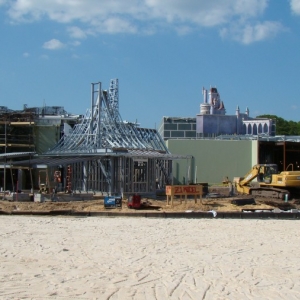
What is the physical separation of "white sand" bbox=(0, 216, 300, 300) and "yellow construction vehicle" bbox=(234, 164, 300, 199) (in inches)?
557

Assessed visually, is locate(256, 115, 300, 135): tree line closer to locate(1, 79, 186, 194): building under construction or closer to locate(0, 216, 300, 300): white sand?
locate(1, 79, 186, 194): building under construction

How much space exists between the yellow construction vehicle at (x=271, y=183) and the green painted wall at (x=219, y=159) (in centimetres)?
1438

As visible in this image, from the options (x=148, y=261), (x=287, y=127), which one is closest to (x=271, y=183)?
(x=148, y=261)

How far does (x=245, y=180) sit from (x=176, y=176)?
14809mm

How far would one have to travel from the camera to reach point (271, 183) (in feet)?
124

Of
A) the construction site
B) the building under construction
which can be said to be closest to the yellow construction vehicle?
the construction site

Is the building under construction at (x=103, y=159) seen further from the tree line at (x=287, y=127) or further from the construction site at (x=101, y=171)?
the tree line at (x=287, y=127)

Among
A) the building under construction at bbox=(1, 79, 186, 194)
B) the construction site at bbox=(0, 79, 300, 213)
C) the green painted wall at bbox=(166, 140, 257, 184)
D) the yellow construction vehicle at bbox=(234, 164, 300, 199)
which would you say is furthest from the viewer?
the green painted wall at bbox=(166, 140, 257, 184)

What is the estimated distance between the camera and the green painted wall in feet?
180

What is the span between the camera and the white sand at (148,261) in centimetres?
1009

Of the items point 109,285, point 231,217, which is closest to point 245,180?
point 231,217

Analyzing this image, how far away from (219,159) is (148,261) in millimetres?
42344

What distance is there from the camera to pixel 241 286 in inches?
420

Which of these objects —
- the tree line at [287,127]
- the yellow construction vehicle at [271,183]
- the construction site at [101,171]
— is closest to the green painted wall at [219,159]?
the construction site at [101,171]
